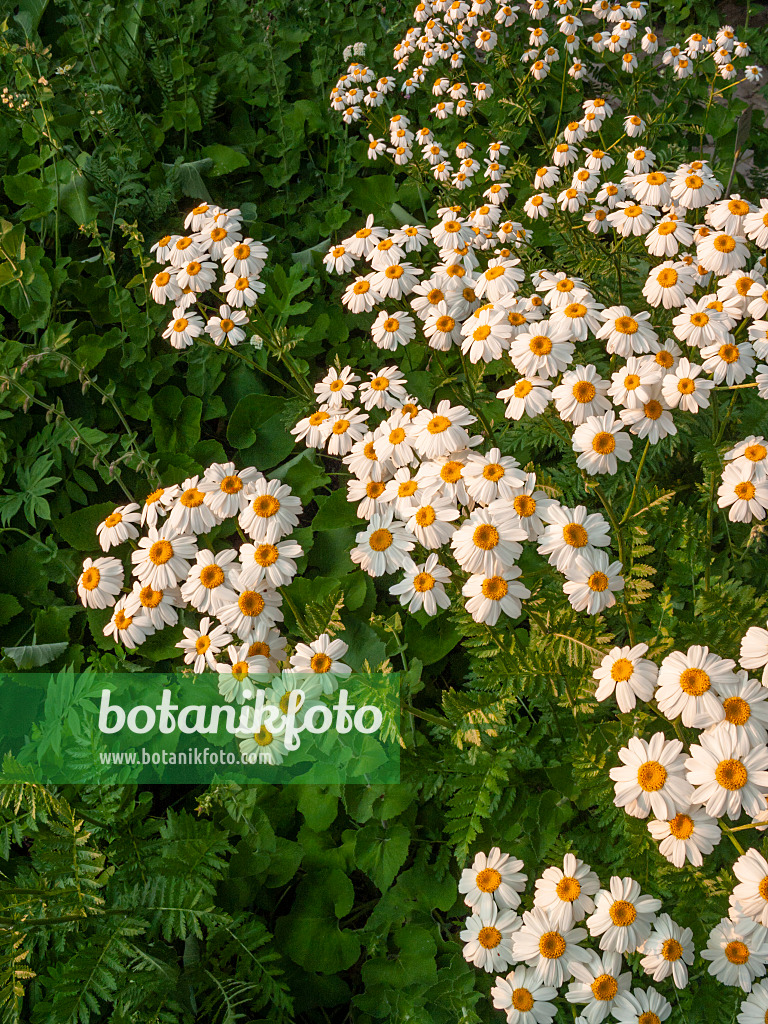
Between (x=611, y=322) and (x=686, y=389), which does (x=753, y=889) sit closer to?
(x=686, y=389)

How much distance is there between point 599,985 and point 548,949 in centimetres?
10

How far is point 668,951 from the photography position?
129 centimetres

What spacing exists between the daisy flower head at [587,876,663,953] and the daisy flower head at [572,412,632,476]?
0.85 metres

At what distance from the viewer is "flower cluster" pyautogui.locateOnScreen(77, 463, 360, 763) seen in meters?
1.59

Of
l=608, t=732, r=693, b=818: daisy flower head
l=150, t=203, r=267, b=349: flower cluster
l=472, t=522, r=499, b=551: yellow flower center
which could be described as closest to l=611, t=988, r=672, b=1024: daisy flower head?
l=608, t=732, r=693, b=818: daisy flower head

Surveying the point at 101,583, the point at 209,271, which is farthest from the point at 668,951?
the point at 209,271

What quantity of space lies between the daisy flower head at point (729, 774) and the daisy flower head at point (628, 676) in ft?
0.46

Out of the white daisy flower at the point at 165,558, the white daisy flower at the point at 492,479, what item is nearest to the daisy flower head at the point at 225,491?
the white daisy flower at the point at 165,558

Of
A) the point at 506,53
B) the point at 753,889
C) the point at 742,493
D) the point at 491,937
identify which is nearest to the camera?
the point at 753,889

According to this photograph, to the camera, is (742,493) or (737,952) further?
(742,493)

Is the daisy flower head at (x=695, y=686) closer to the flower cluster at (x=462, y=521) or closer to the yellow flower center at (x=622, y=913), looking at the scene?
the flower cluster at (x=462, y=521)

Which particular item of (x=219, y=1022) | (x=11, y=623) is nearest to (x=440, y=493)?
(x=219, y=1022)

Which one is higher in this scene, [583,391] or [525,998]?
[583,391]

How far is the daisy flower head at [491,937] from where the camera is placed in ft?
4.67
